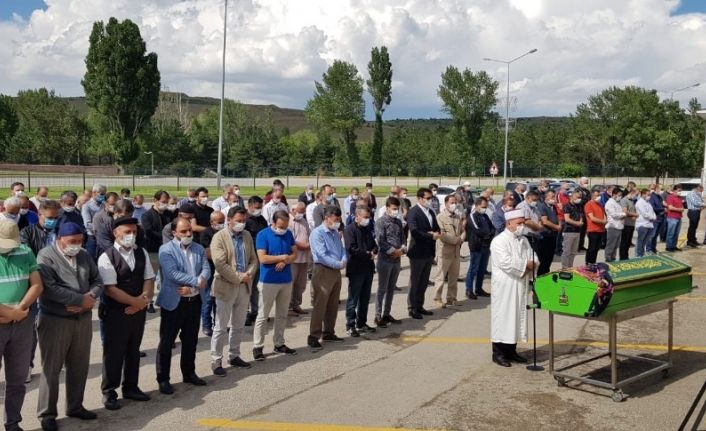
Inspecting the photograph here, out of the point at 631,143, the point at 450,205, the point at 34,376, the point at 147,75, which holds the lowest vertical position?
the point at 34,376

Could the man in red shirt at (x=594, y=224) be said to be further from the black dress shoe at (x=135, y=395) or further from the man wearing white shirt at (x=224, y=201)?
the black dress shoe at (x=135, y=395)

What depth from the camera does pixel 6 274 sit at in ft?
18.5

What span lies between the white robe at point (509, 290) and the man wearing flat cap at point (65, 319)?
455 cm

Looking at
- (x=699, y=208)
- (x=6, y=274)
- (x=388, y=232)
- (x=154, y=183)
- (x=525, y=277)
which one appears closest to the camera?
(x=6, y=274)

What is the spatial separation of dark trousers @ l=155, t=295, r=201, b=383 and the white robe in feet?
11.7

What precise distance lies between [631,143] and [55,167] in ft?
212

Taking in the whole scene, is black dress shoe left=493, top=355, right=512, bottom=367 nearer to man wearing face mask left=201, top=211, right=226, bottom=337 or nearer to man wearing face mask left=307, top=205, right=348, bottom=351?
man wearing face mask left=307, top=205, right=348, bottom=351

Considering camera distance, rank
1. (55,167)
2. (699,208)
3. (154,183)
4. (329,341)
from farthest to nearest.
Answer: (55,167) < (154,183) < (699,208) < (329,341)

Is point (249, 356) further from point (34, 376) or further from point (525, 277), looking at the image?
point (525, 277)

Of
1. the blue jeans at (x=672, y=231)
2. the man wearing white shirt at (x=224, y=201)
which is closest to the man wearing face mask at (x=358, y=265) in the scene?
the man wearing white shirt at (x=224, y=201)

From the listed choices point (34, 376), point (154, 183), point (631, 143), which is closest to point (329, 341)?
point (34, 376)

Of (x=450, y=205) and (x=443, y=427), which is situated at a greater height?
(x=450, y=205)

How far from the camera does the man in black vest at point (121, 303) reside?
252 inches

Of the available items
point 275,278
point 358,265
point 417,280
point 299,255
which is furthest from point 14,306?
point 417,280
